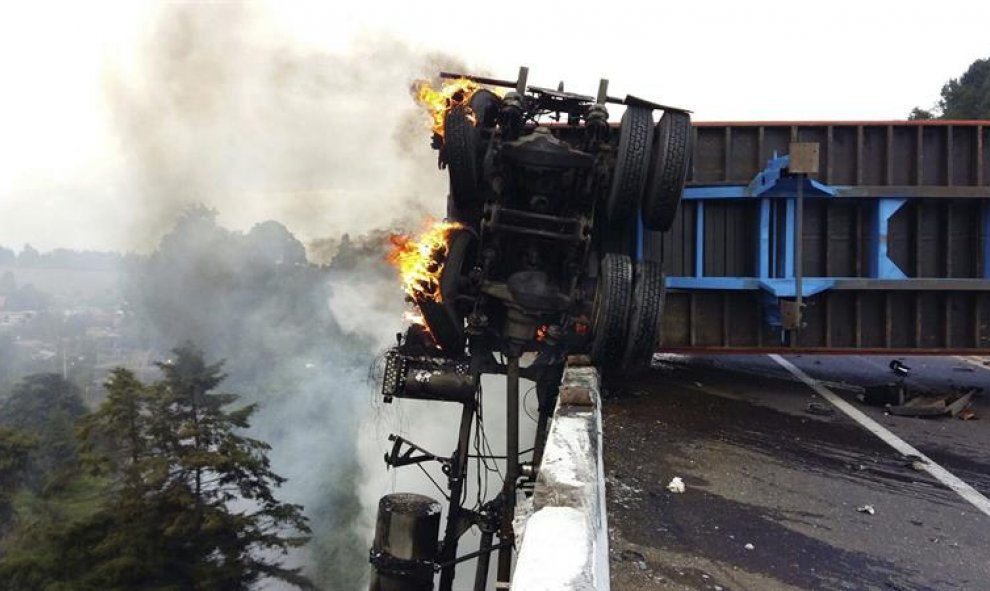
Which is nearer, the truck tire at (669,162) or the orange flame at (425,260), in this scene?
the truck tire at (669,162)

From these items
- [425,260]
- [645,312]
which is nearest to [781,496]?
[645,312]

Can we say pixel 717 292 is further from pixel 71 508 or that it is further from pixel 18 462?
pixel 18 462

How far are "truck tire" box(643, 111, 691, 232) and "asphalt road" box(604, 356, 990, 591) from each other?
204 cm

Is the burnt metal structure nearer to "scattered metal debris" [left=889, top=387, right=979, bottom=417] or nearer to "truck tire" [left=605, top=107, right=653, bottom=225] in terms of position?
"scattered metal debris" [left=889, top=387, right=979, bottom=417]

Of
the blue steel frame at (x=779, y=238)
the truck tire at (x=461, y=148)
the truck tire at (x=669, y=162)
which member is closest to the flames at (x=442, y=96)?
the truck tire at (x=461, y=148)

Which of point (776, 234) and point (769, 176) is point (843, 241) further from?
point (769, 176)

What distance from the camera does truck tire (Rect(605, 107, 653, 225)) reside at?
18.4 ft

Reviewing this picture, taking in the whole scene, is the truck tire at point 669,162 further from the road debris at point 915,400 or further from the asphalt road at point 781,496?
the road debris at point 915,400

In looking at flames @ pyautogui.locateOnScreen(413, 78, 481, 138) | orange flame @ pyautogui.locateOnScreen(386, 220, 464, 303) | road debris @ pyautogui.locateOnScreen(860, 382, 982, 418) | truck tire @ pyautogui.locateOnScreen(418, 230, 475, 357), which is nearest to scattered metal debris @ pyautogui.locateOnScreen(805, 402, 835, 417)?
road debris @ pyautogui.locateOnScreen(860, 382, 982, 418)

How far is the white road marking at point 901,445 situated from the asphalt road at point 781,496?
0.07 metres

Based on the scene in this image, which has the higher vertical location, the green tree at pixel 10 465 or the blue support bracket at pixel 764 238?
the blue support bracket at pixel 764 238

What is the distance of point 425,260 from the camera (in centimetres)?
605

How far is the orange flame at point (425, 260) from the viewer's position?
5969 millimetres

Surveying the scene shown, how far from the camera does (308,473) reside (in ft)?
94.0
